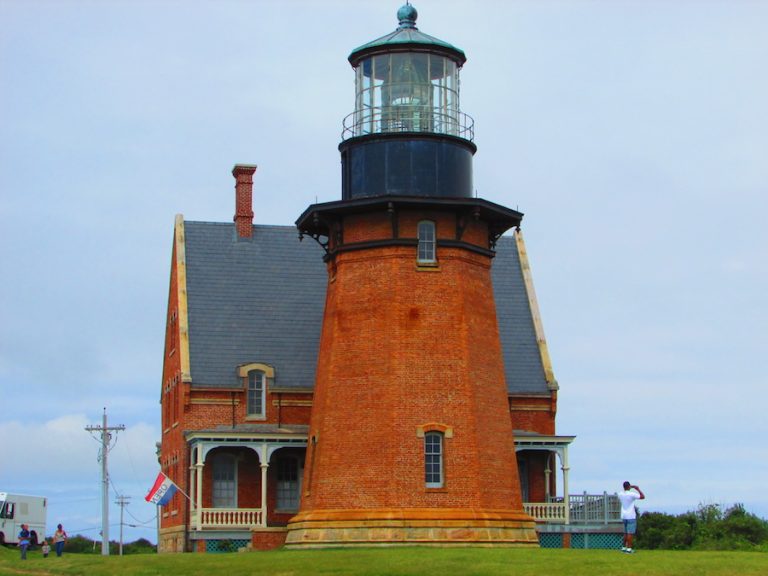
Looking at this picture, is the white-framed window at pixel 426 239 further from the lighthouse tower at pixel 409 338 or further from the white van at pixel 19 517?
the white van at pixel 19 517

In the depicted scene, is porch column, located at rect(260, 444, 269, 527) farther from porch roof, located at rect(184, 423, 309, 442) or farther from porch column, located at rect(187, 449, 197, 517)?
porch column, located at rect(187, 449, 197, 517)

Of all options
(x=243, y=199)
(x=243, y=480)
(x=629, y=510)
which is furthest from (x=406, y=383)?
(x=243, y=199)

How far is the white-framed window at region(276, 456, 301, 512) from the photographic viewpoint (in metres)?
43.3

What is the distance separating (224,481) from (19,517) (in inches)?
394

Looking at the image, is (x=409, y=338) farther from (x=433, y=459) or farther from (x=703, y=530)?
(x=703, y=530)

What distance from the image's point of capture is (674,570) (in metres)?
26.0

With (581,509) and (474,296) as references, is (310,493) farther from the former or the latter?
(581,509)

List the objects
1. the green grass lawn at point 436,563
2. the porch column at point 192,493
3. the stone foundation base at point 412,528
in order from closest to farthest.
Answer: the green grass lawn at point 436,563, the stone foundation base at point 412,528, the porch column at point 192,493

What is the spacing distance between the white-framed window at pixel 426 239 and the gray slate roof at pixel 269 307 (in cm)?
919

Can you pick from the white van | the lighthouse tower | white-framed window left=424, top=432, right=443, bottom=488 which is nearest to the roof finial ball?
the lighthouse tower

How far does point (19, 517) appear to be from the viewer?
4953 centimetres

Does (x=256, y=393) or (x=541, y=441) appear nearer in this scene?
(x=541, y=441)

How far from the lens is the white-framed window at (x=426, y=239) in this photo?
36219mm

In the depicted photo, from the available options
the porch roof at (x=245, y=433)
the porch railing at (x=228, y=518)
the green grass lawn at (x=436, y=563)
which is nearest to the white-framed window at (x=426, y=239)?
the green grass lawn at (x=436, y=563)
